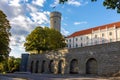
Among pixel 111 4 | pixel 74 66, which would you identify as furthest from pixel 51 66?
pixel 111 4

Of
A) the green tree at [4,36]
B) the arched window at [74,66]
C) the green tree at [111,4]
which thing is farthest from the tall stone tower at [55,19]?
the green tree at [111,4]

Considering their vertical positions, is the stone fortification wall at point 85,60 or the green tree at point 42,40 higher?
the green tree at point 42,40

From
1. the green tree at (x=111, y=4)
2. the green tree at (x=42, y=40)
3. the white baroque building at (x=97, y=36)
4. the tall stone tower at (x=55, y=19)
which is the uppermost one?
the tall stone tower at (x=55, y=19)

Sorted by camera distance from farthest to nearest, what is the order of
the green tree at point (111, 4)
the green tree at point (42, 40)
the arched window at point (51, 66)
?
the green tree at point (42, 40) < the arched window at point (51, 66) < the green tree at point (111, 4)

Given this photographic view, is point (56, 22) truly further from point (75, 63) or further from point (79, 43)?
point (75, 63)

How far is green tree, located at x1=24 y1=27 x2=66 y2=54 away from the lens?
211 ft

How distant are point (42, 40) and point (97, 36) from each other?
100.0ft

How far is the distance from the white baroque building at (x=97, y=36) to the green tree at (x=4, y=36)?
48381 millimetres

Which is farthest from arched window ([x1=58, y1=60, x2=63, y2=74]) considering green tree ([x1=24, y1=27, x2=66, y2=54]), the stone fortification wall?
green tree ([x1=24, y1=27, x2=66, y2=54])

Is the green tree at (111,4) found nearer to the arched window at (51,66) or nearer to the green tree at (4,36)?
the green tree at (4,36)

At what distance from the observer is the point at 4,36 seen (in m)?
40.5

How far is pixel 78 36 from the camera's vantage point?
97.2 meters

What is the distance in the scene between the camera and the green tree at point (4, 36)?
38875mm

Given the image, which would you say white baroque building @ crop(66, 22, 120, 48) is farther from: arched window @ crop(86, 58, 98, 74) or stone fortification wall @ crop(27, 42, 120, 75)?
arched window @ crop(86, 58, 98, 74)
